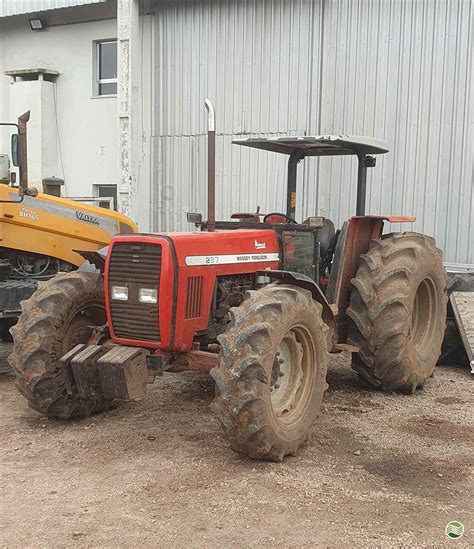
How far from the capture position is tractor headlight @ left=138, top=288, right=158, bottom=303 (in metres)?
4.81

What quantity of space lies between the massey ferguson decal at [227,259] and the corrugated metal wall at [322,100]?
4.05m

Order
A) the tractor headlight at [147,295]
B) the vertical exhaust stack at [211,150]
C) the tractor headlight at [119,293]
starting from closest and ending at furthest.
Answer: the vertical exhaust stack at [211,150] < the tractor headlight at [147,295] < the tractor headlight at [119,293]

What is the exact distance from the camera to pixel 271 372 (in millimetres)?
4535

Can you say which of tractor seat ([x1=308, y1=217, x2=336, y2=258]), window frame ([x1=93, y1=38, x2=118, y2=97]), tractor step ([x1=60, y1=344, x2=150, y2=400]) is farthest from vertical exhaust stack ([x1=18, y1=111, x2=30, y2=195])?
window frame ([x1=93, y1=38, x2=118, y2=97])

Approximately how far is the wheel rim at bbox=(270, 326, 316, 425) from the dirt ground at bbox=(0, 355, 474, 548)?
32 centimetres

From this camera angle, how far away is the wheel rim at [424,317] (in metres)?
6.78

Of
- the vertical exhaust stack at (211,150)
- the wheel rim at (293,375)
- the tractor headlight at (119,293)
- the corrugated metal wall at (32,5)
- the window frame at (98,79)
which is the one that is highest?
the corrugated metal wall at (32,5)

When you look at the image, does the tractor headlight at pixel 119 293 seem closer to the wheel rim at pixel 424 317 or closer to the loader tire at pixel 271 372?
the loader tire at pixel 271 372

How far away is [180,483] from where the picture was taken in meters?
4.28

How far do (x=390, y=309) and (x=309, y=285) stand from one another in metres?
1.07

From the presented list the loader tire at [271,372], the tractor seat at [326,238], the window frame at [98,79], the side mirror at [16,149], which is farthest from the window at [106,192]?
the loader tire at [271,372]

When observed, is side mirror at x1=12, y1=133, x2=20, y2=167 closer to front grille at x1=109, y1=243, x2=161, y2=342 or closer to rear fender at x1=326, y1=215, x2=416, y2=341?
front grille at x1=109, y1=243, x2=161, y2=342

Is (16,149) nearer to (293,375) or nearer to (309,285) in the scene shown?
(309,285)

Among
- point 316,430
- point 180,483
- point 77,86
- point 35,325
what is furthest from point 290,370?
point 77,86
